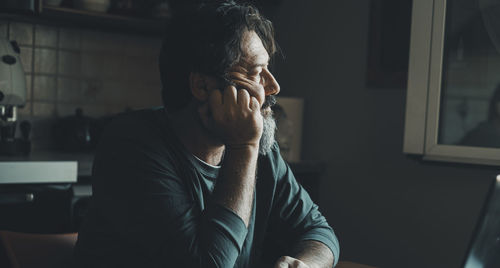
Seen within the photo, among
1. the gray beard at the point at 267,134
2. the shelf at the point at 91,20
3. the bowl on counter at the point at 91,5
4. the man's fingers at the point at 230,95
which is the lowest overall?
the gray beard at the point at 267,134

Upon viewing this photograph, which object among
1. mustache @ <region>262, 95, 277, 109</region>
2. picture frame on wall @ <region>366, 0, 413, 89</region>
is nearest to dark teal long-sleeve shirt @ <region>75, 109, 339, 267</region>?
mustache @ <region>262, 95, 277, 109</region>

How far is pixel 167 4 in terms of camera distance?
2.63 meters

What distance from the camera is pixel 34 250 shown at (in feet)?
3.77

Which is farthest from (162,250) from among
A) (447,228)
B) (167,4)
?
(167,4)

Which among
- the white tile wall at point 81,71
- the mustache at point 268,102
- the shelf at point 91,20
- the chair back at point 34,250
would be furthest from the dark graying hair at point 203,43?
the white tile wall at point 81,71

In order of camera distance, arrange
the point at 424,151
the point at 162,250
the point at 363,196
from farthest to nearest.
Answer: the point at 363,196, the point at 424,151, the point at 162,250

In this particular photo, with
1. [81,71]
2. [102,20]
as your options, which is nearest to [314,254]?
[102,20]

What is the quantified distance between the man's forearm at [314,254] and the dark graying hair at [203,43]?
1.50ft

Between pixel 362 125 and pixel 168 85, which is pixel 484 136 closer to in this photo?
pixel 362 125

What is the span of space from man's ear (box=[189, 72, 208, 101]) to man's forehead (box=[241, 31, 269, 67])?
0.11 m

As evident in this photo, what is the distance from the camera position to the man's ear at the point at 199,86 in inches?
52.2

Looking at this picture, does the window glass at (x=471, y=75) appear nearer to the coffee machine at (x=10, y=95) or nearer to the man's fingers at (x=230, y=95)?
the man's fingers at (x=230, y=95)

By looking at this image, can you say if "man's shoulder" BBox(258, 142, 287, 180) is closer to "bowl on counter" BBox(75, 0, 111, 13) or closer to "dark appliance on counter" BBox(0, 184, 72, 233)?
"dark appliance on counter" BBox(0, 184, 72, 233)

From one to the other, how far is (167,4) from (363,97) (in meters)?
1.10
